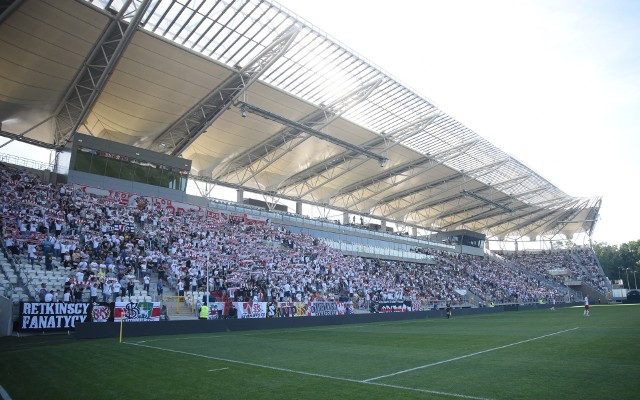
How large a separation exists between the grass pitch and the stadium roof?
18.1 meters

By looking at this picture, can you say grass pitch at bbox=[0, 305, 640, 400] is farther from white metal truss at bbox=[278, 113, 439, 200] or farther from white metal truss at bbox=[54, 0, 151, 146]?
white metal truss at bbox=[278, 113, 439, 200]

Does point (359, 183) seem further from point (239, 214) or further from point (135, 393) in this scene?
point (135, 393)

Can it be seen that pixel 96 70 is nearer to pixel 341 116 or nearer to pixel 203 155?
pixel 203 155

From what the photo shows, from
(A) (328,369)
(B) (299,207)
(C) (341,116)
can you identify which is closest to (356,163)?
(C) (341,116)

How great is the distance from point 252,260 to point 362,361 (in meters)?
22.2

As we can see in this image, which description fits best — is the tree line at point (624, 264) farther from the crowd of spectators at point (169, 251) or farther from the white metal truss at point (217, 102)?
the white metal truss at point (217, 102)

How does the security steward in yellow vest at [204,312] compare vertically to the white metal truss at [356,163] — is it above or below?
below

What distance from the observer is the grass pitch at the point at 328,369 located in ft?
24.6

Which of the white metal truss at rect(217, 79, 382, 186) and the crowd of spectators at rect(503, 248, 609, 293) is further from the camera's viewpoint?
the crowd of spectators at rect(503, 248, 609, 293)

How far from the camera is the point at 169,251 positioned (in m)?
28.6

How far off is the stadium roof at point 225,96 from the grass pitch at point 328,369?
59.5 ft

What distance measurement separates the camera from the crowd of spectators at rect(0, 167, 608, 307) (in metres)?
22.7

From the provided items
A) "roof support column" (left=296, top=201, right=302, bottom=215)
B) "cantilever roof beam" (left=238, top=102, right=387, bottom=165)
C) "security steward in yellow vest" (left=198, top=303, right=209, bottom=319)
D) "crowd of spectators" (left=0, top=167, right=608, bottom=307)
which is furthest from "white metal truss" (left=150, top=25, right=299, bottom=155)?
"roof support column" (left=296, top=201, right=302, bottom=215)

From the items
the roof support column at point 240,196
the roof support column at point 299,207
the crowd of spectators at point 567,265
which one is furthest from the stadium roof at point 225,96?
the crowd of spectators at point 567,265
